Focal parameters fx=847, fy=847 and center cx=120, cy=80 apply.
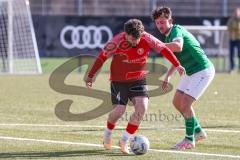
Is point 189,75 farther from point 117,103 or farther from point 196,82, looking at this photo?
point 117,103

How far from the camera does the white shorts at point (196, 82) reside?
11.4 metres

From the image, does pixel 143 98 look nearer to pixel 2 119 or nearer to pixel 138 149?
pixel 138 149

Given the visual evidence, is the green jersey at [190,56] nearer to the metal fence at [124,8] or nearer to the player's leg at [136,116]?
the player's leg at [136,116]

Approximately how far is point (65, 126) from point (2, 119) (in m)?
1.40

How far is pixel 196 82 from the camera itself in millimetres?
11438

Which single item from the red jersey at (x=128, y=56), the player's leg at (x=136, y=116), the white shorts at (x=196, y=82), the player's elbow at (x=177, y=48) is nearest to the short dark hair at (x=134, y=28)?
the red jersey at (x=128, y=56)

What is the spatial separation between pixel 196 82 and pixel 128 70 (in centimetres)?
101

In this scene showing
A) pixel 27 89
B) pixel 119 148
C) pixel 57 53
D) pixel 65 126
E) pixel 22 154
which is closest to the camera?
pixel 22 154

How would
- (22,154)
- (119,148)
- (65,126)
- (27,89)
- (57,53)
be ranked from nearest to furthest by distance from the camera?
(22,154)
(119,148)
(65,126)
(27,89)
(57,53)

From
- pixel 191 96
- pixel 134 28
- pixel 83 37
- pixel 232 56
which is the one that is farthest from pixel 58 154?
pixel 83 37

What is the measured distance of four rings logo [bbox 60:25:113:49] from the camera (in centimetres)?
2939

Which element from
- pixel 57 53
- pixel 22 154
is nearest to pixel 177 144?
pixel 22 154

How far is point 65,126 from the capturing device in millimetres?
13680

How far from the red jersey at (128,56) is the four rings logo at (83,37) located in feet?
59.7
